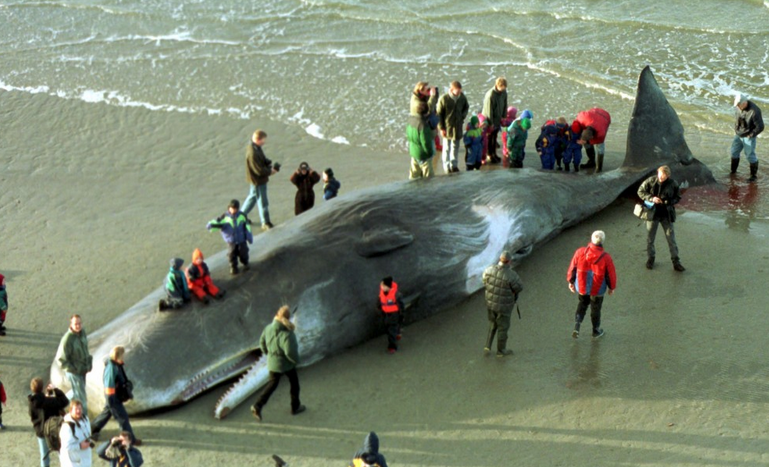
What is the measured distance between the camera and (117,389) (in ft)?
39.7

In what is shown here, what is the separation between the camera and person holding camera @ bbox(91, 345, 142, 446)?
39.3 ft

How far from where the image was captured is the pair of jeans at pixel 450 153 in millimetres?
18938

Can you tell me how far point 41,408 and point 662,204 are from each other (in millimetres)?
9581

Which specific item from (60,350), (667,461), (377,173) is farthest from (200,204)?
(667,461)

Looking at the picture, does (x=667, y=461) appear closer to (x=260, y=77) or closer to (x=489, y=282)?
(x=489, y=282)

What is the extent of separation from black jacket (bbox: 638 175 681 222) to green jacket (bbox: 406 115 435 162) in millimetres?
3985

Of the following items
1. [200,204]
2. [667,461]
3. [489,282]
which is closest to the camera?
[667,461]

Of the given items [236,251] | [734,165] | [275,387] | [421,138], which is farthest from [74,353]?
[734,165]

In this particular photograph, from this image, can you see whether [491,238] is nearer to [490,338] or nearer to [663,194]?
[490,338]

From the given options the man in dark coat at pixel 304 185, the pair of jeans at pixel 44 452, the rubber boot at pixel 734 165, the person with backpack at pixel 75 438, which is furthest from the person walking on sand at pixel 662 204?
the pair of jeans at pixel 44 452

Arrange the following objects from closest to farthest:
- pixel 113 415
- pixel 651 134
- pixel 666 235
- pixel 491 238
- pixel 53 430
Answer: pixel 53 430
pixel 113 415
pixel 666 235
pixel 491 238
pixel 651 134

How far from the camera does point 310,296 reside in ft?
46.4

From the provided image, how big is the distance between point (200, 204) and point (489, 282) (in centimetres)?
709

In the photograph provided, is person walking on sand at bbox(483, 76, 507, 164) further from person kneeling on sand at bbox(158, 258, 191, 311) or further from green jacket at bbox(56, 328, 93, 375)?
green jacket at bbox(56, 328, 93, 375)
